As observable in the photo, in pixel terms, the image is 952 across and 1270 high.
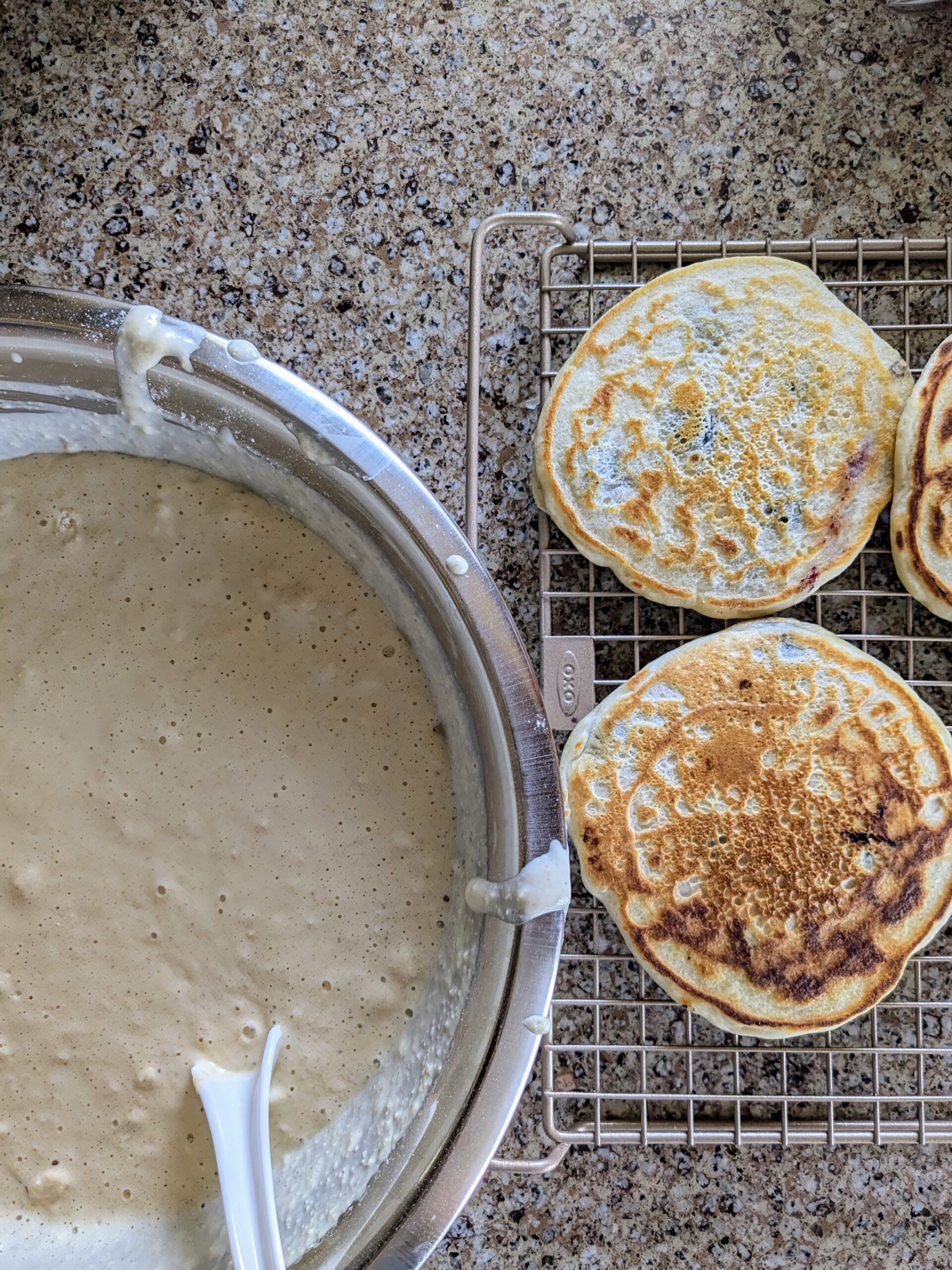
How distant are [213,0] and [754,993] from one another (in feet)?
3.21

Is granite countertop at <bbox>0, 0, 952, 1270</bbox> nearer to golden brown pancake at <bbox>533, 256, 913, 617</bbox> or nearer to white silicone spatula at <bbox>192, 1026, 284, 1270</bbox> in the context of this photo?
golden brown pancake at <bbox>533, 256, 913, 617</bbox>

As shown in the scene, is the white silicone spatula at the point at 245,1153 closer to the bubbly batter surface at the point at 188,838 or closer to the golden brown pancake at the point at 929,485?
the bubbly batter surface at the point at 188,838

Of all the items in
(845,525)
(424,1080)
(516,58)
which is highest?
(516,58)

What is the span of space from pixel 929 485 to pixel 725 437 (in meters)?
0.16

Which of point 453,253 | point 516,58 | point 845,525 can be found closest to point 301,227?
point 453,253

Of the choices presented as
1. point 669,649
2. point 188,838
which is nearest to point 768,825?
point 669,649

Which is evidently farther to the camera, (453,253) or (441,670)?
(453,253)

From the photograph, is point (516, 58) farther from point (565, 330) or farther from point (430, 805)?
point (430, 805)

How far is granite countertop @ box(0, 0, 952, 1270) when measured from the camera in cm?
87

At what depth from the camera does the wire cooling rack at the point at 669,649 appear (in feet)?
2.70

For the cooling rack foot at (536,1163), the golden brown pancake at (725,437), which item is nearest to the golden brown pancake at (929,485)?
the golden brown pancake at (725,437)

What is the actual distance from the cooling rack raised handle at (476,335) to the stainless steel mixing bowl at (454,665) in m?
0.14

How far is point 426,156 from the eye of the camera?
0.88 meters

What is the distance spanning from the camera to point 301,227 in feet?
2.87
